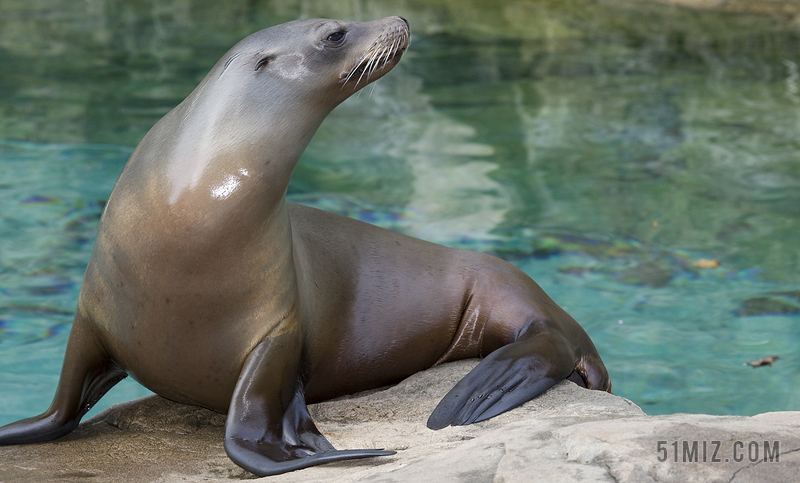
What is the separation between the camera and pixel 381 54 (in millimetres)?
3027

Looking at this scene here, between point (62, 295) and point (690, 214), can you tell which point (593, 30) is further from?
point (62, 295)

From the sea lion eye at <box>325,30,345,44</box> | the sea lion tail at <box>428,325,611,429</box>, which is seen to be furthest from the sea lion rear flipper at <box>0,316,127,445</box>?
the sea lion eye at <box>325,30,345,44</box>

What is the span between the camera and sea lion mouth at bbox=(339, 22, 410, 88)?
3.02 metres

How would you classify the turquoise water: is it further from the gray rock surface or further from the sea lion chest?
the sea lion chest

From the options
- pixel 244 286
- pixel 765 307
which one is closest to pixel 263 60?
pixel 244 286

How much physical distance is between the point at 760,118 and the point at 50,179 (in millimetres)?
6456

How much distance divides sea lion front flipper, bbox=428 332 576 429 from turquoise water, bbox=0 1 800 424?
1521 mm

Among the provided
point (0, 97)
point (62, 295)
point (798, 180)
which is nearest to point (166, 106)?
point (0, 97)

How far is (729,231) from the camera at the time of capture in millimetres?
6430

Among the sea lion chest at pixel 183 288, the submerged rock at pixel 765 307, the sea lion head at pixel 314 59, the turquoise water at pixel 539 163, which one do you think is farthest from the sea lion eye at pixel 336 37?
the submerged rock at pixel 765 307

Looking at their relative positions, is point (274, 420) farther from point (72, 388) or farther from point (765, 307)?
point (765, 307)

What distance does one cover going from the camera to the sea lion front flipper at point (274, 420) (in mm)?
2451

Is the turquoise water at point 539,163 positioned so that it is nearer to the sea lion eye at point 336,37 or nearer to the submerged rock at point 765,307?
the submerged rock at point 765,307

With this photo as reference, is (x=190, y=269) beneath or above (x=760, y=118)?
above
